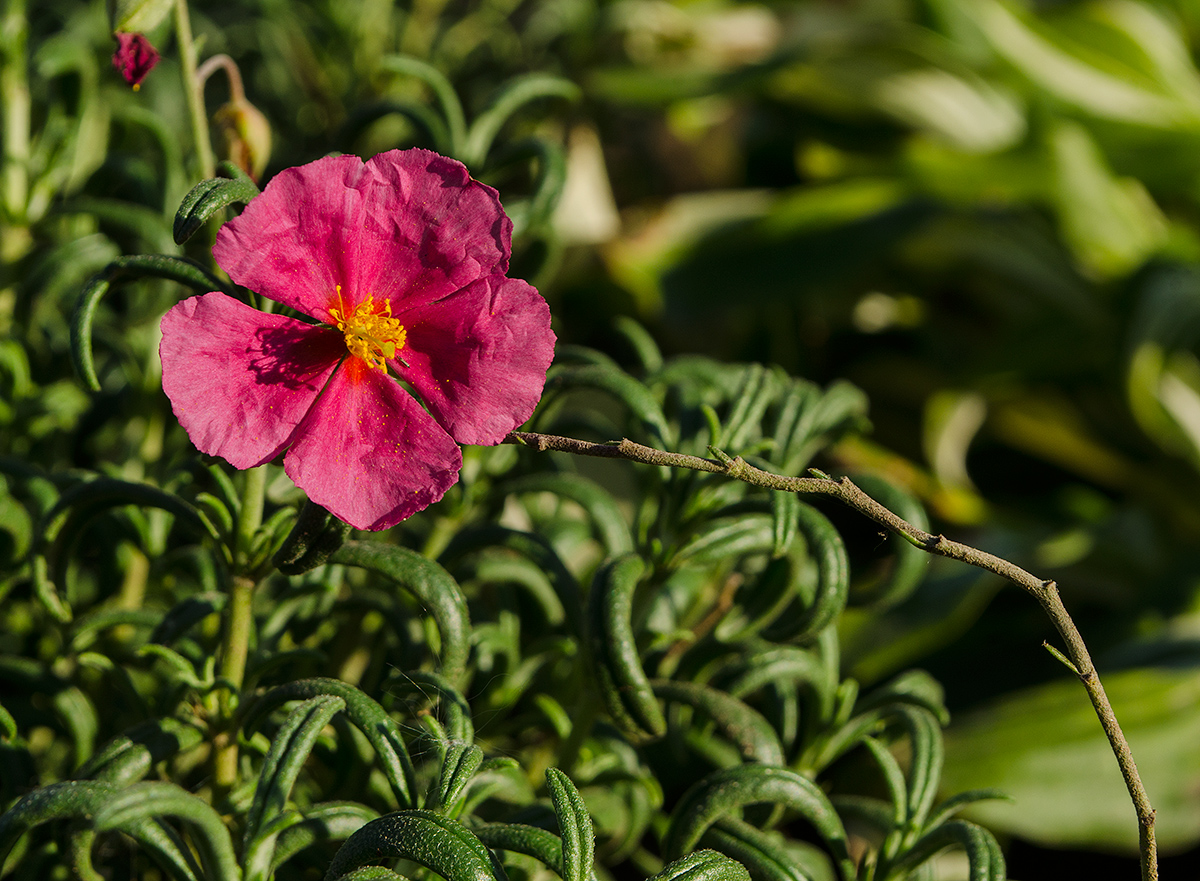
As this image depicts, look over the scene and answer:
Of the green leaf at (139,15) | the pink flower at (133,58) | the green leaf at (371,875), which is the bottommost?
the green leaf at (371,875)

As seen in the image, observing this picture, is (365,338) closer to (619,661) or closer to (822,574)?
(619,661)

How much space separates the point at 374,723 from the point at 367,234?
36 cm

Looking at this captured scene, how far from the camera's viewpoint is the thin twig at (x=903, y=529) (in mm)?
700

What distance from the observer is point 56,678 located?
0.97 m

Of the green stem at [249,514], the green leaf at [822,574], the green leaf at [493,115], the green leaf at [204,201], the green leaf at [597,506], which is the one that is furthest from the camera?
the green leaf at [493,115]

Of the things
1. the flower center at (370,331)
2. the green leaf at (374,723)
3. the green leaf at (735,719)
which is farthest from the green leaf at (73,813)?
the green leaf at (735,719)

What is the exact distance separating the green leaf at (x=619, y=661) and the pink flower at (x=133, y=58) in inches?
22.7

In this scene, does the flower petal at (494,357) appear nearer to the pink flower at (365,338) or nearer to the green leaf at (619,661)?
the pink flower at (365,338)

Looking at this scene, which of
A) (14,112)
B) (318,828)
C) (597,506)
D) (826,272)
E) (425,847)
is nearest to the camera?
(425,847)

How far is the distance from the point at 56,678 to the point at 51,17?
1440mm

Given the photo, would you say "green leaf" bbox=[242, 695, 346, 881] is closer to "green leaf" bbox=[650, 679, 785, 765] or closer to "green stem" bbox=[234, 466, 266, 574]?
"green stem" bbox=[234, 466, 266, 574]

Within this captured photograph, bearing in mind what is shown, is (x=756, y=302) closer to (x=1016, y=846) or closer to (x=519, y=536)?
(x=1016, y=846)

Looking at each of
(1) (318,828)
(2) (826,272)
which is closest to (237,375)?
(1) (318,828)

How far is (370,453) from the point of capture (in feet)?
2.38
